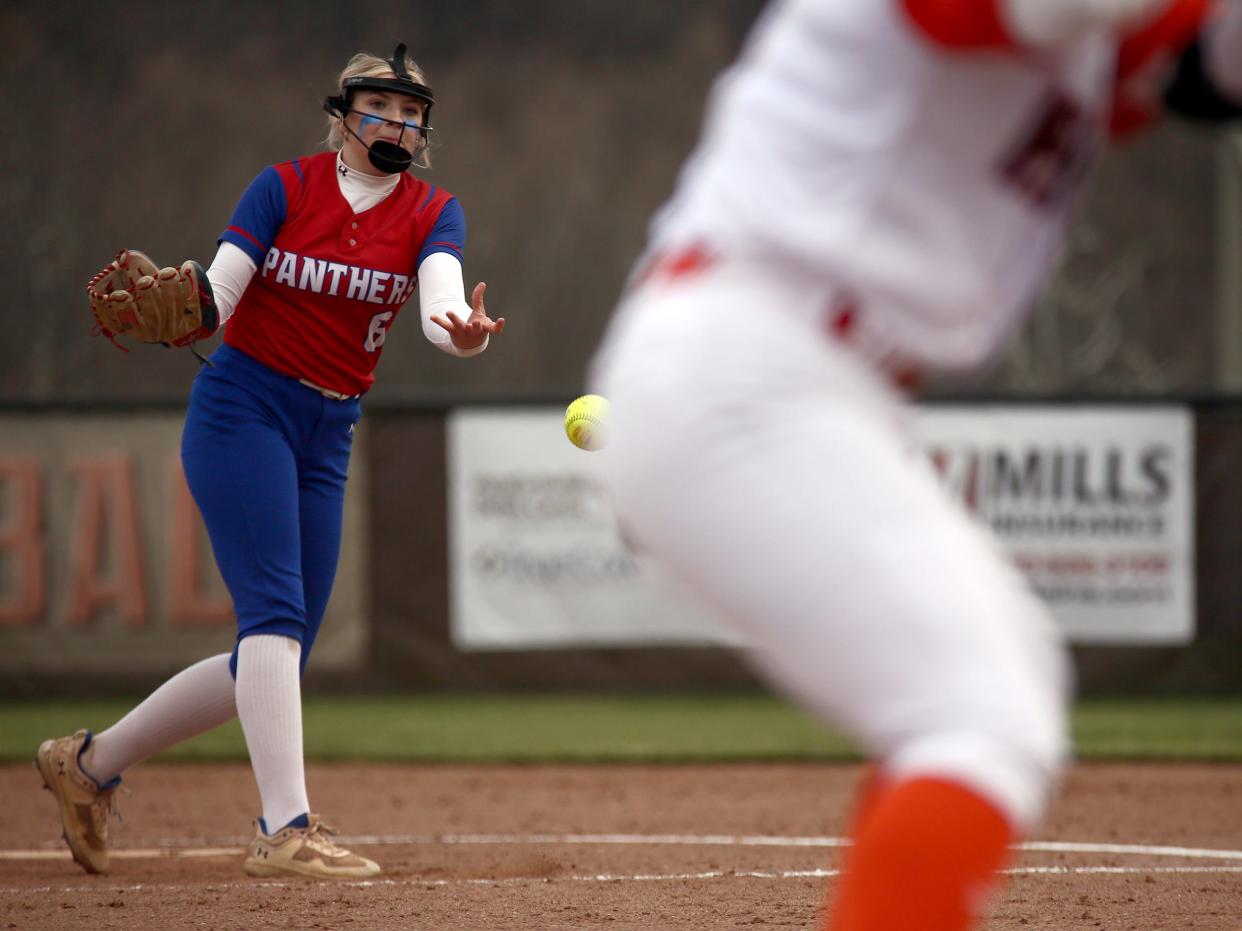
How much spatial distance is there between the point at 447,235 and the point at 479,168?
1803cm

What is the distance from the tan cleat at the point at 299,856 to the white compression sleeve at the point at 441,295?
133cm

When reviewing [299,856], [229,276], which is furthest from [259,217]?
[299,856]

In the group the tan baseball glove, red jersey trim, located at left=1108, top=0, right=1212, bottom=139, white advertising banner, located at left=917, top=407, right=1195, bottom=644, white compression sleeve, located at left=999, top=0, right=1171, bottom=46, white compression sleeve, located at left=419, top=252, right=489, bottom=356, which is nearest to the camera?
white compression sleeve, located at left=999, top=0, right=1171, bottom=46

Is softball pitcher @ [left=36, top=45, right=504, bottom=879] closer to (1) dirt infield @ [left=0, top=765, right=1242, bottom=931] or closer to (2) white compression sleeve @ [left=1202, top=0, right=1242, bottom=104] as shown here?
(1) dirt infield @ [left=0, top=765, right=1242, bottom=931]

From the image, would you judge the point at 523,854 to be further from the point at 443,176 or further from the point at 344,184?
the point at 443,176

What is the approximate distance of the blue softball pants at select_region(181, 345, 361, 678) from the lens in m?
4.46

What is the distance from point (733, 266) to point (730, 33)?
22085 mm

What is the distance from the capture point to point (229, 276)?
4.46 metres

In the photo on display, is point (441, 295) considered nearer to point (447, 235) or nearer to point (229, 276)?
point (447, 235)

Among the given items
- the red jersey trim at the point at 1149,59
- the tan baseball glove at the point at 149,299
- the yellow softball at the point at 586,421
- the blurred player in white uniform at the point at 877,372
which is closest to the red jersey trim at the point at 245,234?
the tan baseball glove at the point at 149,299

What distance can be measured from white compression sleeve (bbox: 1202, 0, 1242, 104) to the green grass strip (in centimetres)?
593

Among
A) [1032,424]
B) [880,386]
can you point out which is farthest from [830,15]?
[1032,424]

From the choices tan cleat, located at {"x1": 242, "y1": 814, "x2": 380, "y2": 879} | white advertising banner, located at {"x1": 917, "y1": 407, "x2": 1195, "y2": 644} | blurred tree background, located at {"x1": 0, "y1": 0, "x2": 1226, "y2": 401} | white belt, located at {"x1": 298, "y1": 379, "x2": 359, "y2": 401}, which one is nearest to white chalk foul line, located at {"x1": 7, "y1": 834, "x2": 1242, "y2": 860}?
tan cleat, located at {"x1": 242, "y1": 814, "x2": 380, "y2": 879}

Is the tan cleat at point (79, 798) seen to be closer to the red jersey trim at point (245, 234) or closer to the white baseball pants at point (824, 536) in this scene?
the red jersey trim at point (245, 234)
